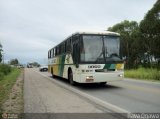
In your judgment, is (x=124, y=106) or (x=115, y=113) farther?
(x=124, y=106)

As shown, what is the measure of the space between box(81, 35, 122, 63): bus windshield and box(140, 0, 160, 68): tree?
1162 inches

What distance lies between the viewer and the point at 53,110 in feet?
32.4

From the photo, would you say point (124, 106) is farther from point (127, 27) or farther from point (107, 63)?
point (127, 27)

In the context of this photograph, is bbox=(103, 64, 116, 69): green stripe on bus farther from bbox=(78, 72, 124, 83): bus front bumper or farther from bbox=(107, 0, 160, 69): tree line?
bbox=(107, 0, 160, 69): tree line

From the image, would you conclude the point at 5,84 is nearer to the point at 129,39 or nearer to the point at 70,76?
the point at 70,76

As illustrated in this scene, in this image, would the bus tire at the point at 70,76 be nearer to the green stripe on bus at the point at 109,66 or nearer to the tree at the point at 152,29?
the green stripe on bus at the point at 109,66

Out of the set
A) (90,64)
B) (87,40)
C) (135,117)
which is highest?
(87,40)

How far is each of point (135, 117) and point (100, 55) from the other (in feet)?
25.3

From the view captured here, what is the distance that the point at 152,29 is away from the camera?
45.7 metres

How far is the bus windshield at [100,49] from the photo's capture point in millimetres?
15820

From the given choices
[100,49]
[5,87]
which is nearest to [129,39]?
[5,87]

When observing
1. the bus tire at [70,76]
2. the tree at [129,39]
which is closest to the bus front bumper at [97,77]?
the bus tire at [70,76]

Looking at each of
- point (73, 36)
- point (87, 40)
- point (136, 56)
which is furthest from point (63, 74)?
point (136, 56)

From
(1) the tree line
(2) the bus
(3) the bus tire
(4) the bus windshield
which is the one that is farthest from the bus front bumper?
(1) the tree line
